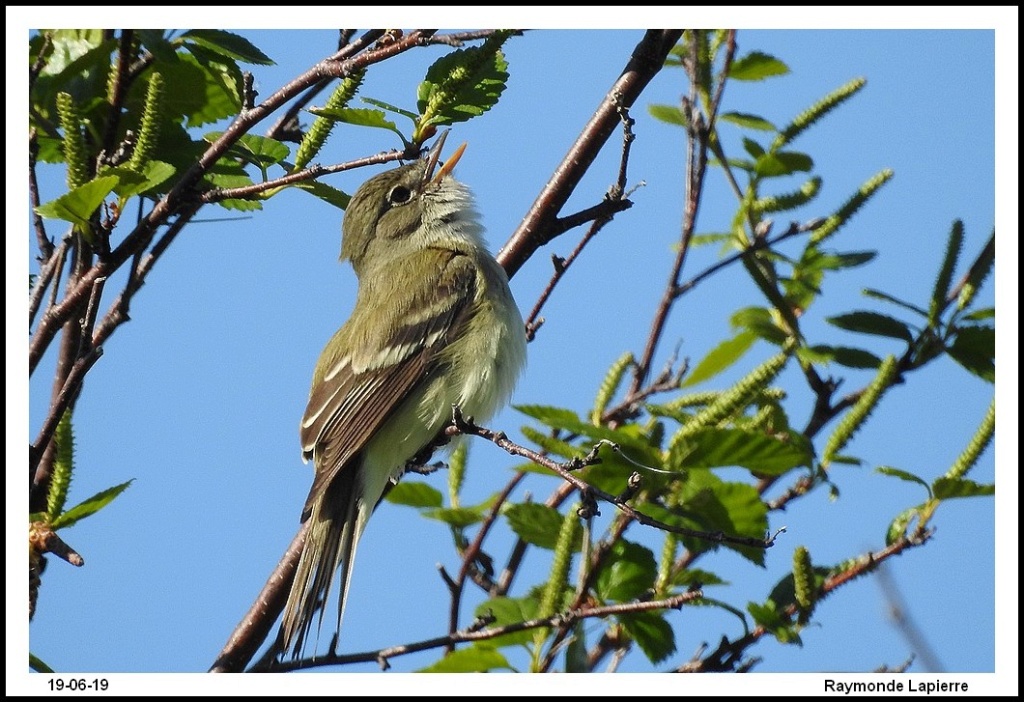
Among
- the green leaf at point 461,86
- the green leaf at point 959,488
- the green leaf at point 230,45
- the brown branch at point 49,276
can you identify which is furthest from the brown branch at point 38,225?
the green leaf at point 959,488

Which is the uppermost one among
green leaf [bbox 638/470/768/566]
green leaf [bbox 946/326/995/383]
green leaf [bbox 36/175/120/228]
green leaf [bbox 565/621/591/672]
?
green leaf [bbox 946/326/995/383]

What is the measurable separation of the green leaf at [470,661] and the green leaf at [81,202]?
1.61 meters

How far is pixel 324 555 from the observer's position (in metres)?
4.25

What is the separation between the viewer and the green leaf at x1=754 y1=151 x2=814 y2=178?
14.4 ft

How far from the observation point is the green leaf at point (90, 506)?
318 centimetres

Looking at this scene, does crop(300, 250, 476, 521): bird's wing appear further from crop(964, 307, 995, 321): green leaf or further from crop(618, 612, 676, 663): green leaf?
crop(964, 307, 995, 321): green leaf

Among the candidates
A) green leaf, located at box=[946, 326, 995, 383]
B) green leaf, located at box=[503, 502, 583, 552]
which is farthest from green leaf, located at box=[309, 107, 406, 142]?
green leaf, located at box=[946, 326, 995, 383]

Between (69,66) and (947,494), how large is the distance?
3144 millimetres

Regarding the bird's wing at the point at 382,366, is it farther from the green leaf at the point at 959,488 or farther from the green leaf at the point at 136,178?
the green leaf at the point at 959,488

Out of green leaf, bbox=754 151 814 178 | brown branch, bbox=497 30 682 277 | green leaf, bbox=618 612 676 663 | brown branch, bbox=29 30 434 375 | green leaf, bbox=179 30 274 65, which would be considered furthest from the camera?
green leaf, bbox=754 151 814 178

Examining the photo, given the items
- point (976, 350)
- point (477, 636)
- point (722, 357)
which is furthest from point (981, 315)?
point (477, 636)

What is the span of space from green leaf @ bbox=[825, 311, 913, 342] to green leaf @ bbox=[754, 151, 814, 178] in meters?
0.76

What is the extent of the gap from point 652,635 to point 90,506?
1809 millimetres

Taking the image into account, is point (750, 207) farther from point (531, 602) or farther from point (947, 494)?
point (531, 602)
